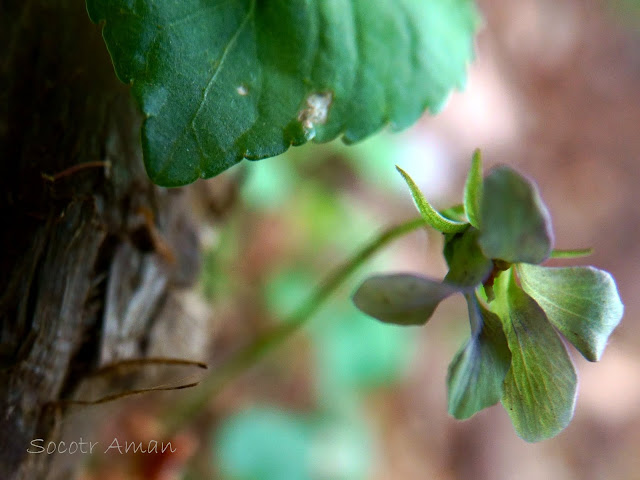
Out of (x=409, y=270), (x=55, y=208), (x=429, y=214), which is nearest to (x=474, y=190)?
(x=429, y=214)

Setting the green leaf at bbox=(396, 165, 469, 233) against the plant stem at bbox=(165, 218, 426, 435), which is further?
the plant stem at bbox=(165, 218, 426, 435)

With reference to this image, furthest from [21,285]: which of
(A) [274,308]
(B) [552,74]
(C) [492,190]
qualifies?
(B) [552,74]

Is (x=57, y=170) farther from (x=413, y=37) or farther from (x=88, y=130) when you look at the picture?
(x=413, y=37)

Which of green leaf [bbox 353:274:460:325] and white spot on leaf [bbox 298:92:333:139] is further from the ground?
white spot on leaf [bbox 298:92:333:139]

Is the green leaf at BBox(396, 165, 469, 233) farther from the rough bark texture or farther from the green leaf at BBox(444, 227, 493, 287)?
the rough bark texture

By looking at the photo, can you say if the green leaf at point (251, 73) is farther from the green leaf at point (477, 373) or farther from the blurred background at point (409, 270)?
the blurred background at point (409, 270)

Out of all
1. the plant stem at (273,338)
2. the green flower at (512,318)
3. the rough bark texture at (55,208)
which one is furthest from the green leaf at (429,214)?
the rough bark texture at (55,208)

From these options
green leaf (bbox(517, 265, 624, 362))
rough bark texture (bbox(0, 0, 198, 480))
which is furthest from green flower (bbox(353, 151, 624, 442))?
rough bark texture (bbox(0, 0, 198, 480))
